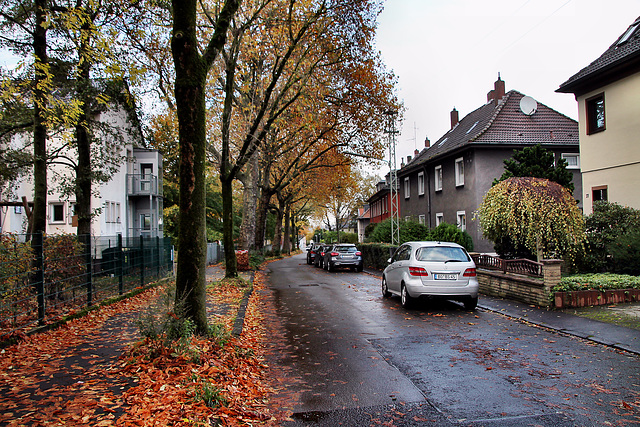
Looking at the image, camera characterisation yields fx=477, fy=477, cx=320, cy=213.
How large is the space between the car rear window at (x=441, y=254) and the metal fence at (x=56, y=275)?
309 inches

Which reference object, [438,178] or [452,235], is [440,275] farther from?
[438,178]

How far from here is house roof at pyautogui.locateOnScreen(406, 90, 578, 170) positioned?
85.5 ft

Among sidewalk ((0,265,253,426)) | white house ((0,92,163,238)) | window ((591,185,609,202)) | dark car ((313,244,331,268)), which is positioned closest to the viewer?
sidewalk ((0,265,253,426))

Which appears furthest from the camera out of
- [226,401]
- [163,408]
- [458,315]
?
[458,315]

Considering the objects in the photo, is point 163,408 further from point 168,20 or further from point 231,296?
point 168,20

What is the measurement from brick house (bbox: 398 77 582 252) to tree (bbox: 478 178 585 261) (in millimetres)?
11116

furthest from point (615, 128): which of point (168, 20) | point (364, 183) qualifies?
point (364, 183)

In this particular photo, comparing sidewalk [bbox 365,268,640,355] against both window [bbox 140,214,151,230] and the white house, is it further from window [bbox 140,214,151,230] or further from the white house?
window [bbox 140,214,151,230]

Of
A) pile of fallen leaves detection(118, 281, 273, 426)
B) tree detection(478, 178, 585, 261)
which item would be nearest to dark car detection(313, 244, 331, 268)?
tree detection(478, 178, 585, 261)

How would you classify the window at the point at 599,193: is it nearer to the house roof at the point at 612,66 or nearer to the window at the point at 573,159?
the house roof at the point at 612,66

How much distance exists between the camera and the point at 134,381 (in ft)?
17.0

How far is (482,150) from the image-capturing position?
25.9 metres

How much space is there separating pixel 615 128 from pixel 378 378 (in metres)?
16.2

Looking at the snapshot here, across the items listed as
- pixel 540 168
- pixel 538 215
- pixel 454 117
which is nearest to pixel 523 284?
pixel 538 215
